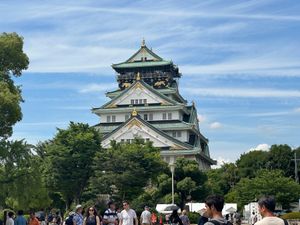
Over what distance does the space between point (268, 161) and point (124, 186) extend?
3293cm

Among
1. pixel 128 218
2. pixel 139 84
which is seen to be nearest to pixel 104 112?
pixel 139 84

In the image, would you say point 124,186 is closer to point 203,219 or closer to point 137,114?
point 137,114

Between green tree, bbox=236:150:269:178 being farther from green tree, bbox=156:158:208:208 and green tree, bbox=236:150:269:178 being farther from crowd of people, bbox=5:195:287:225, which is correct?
crowd of people, bbox=5:195:287:225

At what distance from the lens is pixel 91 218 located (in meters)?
15.0

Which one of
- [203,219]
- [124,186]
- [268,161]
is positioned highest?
[268,161]

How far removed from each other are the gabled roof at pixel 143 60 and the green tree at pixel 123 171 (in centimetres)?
3108

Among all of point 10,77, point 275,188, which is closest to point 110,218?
point 10,77

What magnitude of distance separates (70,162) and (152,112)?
27.0 m

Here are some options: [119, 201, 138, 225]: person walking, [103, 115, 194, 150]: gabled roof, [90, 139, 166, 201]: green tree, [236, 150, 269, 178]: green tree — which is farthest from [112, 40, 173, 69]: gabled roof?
[119, 201, 138, 225]: person walking

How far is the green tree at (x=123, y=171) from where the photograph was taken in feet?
163

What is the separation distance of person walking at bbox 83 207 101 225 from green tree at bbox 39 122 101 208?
36455 mm

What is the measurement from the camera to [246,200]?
60.7m

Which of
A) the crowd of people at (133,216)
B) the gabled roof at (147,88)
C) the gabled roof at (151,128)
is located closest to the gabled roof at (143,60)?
the gabled roof at (147,88)

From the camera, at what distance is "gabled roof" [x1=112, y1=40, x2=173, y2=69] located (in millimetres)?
82375
